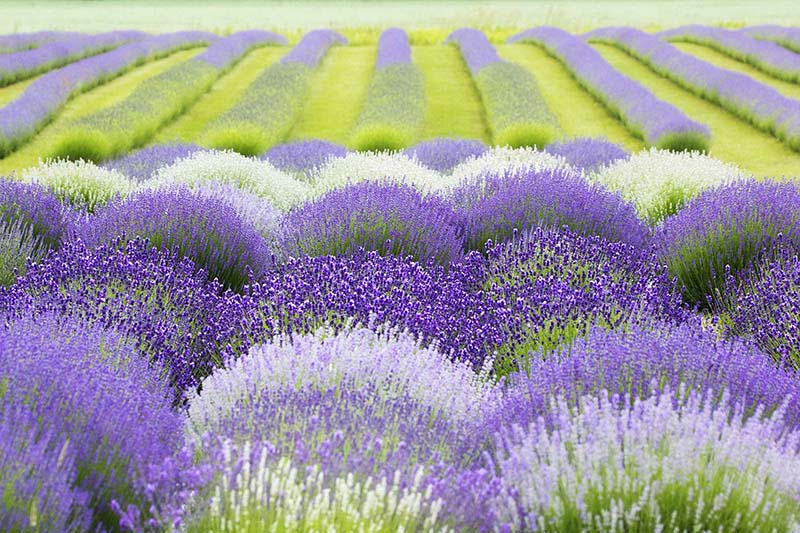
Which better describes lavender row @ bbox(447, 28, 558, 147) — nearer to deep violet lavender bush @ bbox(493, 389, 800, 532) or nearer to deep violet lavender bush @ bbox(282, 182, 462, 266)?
deep violet lavender bush @ bbox(282, 182, 462, 266)

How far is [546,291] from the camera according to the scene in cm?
409

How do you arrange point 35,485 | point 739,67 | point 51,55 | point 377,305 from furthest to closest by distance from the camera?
point 51,55 → point 739,67 → point 377,305 → point 35,485

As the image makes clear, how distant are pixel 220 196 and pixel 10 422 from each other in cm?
346

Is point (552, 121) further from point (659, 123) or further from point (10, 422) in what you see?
point (10, 422)

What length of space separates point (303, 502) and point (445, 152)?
24.5ft

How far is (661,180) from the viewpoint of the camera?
7.27m

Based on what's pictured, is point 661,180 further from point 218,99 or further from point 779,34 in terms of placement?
point 779,34

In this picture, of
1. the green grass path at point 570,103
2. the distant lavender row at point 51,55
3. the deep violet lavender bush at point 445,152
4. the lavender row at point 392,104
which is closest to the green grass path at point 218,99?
the lavender row at point 392,104

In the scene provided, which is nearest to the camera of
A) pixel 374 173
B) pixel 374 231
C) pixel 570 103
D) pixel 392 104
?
pixel 374 231

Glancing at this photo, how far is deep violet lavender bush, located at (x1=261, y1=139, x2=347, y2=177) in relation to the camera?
8.81 m

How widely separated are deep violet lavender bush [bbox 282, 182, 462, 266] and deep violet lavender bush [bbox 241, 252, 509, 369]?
2.07ft

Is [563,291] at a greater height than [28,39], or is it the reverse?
[563,291]

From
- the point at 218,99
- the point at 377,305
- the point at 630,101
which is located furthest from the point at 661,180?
the point at 218,99

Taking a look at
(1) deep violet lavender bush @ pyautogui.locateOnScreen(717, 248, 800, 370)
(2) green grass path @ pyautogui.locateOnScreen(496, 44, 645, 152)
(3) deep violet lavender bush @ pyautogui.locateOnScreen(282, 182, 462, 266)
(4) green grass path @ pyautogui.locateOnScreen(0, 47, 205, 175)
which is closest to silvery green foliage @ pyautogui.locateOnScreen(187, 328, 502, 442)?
(1) deep violet lavender bush @ pyautogui.locateOnScreen(717, 248, 800, 370)
